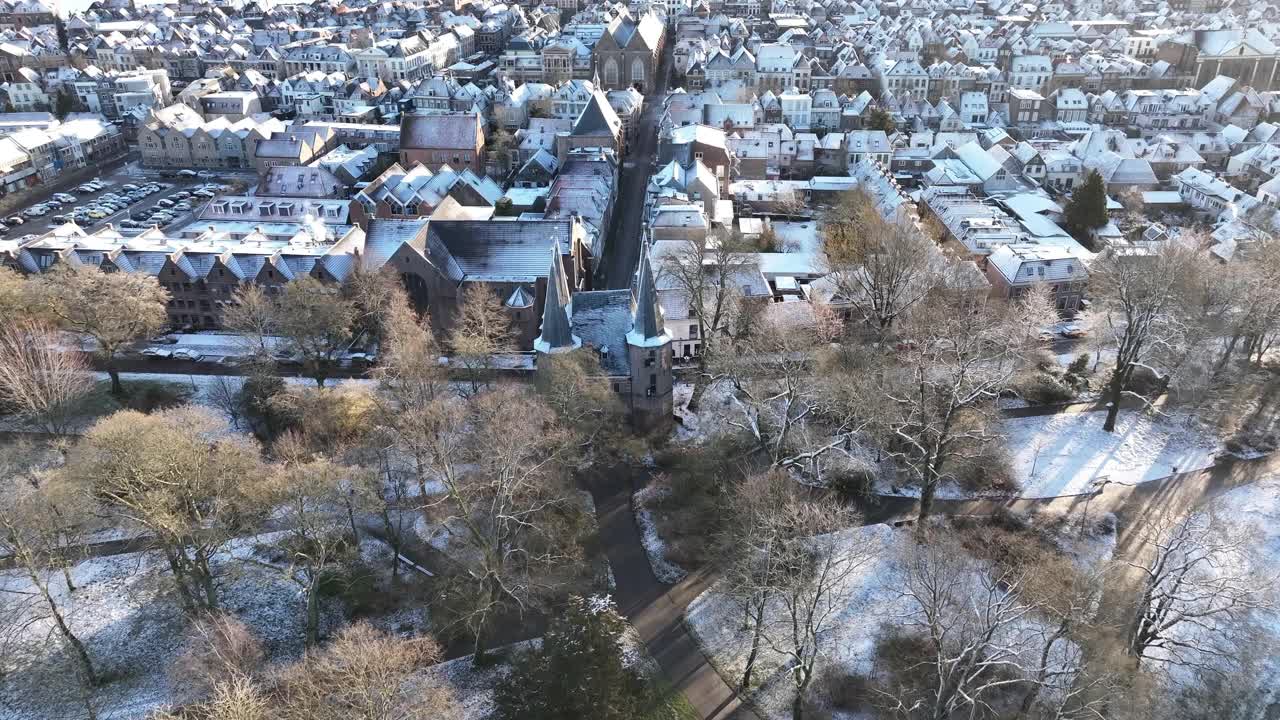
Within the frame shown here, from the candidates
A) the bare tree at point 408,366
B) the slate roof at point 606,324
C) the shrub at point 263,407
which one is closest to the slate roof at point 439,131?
the bare tree at point 408,366

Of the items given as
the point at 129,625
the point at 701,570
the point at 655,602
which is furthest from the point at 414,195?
the point at 655,602

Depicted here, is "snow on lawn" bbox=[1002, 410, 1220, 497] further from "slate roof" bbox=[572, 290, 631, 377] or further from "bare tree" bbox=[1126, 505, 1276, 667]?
"slate roof" bbox=[572, 290, 631, 377]

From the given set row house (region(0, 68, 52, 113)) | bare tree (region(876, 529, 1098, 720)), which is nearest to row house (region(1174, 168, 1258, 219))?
bare tree (region(876, 529, 1098, 720))

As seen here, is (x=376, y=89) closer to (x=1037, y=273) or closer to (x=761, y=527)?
(x=1037, y=273)

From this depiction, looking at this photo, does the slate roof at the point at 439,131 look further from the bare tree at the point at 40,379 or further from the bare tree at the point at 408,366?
the bare tree at the point at 40,379

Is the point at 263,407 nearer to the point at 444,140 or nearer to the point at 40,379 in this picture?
the point at 40,379

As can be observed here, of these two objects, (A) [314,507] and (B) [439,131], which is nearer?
(A) [314,507]

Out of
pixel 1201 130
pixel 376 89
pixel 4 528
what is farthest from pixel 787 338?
pixel 376 89
